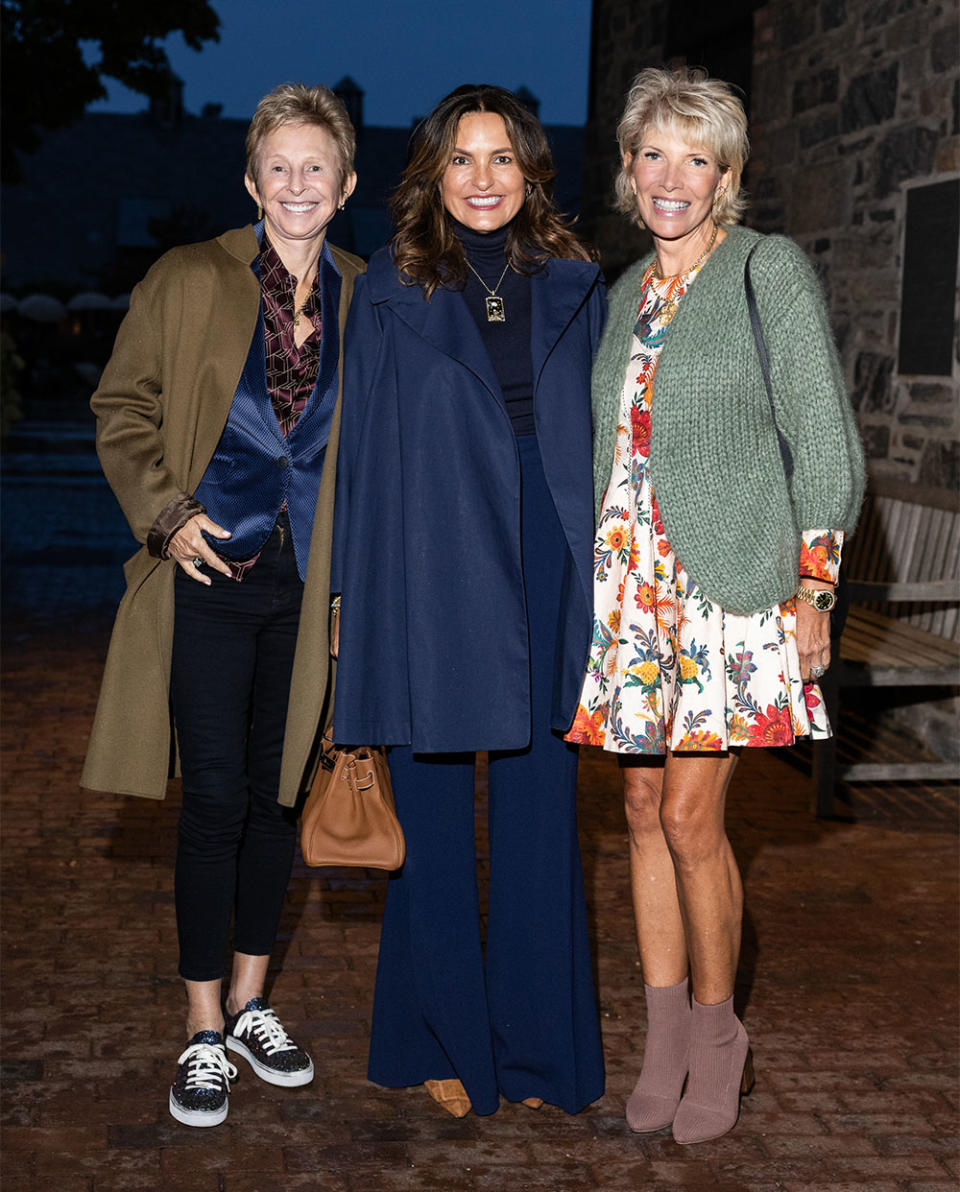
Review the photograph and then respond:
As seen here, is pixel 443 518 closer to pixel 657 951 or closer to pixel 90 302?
pixel 657 951

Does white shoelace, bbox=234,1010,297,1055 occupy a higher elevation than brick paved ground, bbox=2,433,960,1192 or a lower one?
higher

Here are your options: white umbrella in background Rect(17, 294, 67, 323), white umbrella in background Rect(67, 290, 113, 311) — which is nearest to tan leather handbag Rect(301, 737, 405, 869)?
white umbrella in background Rect(17, 294, 67, 323)

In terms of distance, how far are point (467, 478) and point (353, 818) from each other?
84cm

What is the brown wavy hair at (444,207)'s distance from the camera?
11.4 feet

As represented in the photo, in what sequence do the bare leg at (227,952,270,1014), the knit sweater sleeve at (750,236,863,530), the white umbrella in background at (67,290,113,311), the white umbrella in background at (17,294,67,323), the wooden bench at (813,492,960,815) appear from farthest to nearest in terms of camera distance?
the white umbrella in background at (67,290,113,311)
the white umbrella in background at (17,294,67,323)
the wooden bench at (813,492,960,815)
the bare leg at (227,952,270,1014)
the knit sweater sleeve at (750,236,863,530)

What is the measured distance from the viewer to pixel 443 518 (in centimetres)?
353

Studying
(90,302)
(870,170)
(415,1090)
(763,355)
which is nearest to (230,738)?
(415,1090)

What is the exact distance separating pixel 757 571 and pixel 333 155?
139cm

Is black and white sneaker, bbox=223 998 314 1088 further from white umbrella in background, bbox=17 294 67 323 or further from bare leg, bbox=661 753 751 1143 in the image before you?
white umbrella in background, bbox=17 294 67 323

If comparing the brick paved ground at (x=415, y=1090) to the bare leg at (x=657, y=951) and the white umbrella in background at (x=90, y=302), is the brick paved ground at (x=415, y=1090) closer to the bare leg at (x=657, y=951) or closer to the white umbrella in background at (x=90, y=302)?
the bare leg at (x=657, y=951)

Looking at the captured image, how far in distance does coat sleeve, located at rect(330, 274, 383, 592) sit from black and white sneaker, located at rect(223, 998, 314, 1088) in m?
1.26

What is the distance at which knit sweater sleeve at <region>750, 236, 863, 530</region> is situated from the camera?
10.9ft

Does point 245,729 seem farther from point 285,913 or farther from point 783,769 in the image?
point 783,769

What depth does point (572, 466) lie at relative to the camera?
3.53 m
